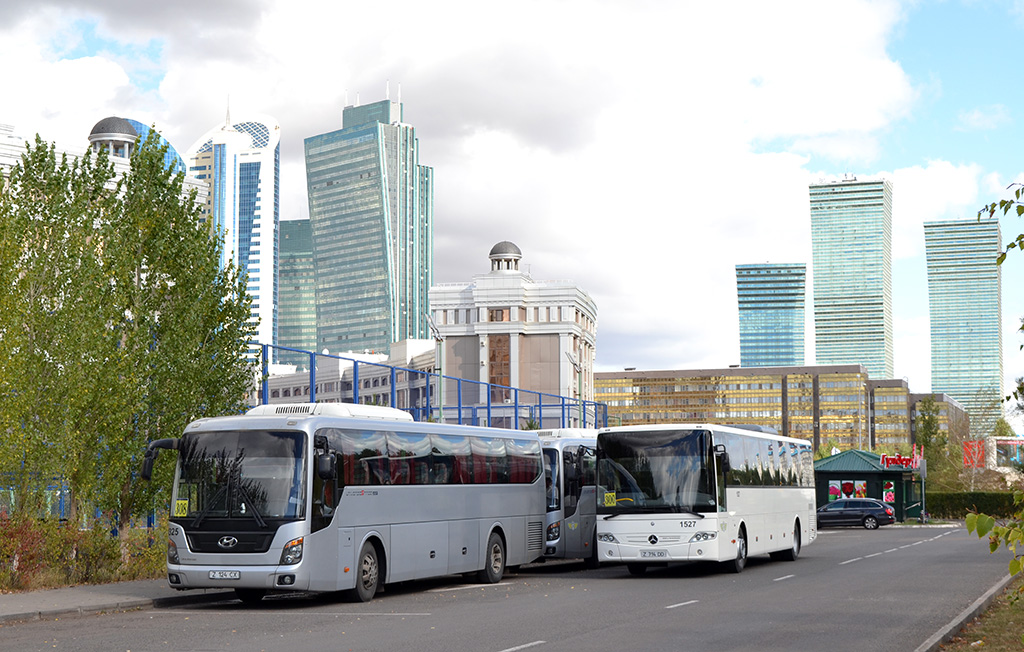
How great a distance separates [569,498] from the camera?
28547 mm

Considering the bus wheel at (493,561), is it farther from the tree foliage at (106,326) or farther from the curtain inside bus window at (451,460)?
the tree foliage at (106,326)

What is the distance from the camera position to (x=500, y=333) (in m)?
158

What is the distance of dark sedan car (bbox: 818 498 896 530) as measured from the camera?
206 ft

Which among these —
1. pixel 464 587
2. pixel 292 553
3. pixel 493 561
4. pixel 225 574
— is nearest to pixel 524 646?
pixel 292 553

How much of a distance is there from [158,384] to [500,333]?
440 feet

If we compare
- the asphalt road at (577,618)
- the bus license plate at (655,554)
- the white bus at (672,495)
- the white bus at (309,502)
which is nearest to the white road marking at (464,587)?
the asphalt road at (577,618)

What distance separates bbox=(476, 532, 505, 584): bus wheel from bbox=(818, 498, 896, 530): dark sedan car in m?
41.8

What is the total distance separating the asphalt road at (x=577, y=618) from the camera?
13641 mm

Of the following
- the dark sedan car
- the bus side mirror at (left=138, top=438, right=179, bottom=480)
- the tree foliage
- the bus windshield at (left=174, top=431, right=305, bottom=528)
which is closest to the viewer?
the bus windshield at (left=174, top=431, right=305, bottom=528)

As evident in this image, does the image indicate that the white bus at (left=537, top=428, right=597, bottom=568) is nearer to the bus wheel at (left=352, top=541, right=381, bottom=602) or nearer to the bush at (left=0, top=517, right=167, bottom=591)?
the bus wheel at (left=352, top=541, right=381, bottom=602)

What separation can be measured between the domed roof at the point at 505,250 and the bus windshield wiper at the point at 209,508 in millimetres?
145422

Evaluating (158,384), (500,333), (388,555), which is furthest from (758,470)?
(500,333)

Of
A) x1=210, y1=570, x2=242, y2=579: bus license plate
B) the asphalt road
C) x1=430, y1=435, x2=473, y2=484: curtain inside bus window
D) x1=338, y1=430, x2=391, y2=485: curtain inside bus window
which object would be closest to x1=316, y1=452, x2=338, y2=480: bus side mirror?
x1=338, y1=430, x2=391, y2=485: curtain inside bus window

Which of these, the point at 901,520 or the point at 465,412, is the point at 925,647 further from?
the point at 901,520
